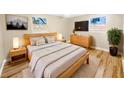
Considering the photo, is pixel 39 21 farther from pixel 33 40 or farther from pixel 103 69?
pixel 103 69

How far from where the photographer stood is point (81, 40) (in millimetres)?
1376

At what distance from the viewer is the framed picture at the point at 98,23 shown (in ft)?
3.98

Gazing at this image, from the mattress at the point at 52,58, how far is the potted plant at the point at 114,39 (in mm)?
309

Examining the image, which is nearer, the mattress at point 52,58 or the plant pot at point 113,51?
the mattress at point 52,58

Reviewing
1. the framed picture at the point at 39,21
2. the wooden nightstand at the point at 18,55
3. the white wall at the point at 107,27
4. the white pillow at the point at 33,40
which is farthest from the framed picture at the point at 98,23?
the wooden nightstand at the point at 18,55

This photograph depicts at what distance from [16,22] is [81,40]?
0.80m

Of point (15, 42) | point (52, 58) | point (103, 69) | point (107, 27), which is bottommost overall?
point (103, 69)

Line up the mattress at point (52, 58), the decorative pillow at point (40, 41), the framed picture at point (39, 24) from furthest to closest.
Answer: the decorative pillow at point (40, 41) < the framed picture at point (39, 24) < the mattress at point (52, 58)

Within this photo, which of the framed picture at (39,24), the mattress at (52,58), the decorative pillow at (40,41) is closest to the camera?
the mattress at (52,58)

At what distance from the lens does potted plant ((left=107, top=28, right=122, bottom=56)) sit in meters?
1.19

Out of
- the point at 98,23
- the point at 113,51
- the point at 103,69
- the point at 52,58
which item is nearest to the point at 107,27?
the point at 98,23

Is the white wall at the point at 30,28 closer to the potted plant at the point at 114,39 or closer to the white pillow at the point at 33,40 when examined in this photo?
the white pillow at the point at 33,40

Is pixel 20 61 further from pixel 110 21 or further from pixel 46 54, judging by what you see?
pixel 110 21
